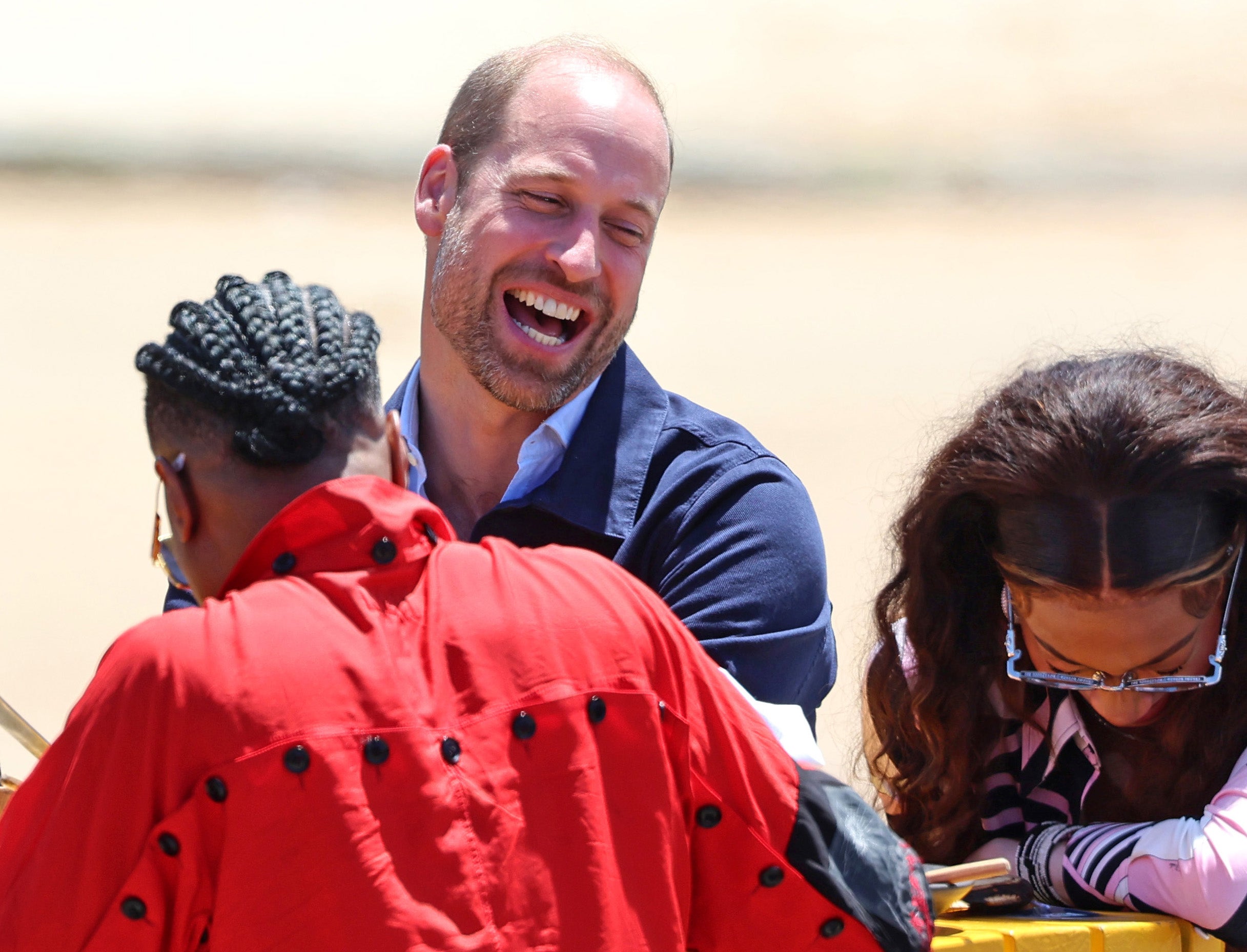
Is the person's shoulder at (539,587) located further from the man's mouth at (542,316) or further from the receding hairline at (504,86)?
the receding hairline at (504,86)

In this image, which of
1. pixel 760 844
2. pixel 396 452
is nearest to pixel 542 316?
pixel 396 452

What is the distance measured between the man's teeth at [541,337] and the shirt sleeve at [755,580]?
0.38 m

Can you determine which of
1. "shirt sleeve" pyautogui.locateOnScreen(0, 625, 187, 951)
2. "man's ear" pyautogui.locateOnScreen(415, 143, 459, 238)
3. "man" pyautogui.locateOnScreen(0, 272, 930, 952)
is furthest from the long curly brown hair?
"shirt sleeve" pyautogui.locateOnScreen(0, 625, 187, 951)

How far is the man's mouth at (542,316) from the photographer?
2.67 metres

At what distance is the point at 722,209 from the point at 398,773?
1432 cm

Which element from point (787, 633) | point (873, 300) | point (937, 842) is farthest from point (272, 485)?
point (873, 300)

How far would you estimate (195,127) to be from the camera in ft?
55.0

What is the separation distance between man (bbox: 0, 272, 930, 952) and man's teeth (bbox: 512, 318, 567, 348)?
0.89m

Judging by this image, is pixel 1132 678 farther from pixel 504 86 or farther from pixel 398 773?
pixel 504 86

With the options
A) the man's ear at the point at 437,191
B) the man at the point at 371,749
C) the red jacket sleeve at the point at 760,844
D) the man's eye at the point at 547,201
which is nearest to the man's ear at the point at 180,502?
the man at the point at 371,749

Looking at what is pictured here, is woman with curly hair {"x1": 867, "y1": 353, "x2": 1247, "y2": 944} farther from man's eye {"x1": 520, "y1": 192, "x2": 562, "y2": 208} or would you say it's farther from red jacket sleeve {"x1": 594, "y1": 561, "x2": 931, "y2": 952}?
man's eye {"x1": 520, "y1": 192, "x2": 562, "y2": 208}

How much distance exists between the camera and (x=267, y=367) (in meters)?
1.66

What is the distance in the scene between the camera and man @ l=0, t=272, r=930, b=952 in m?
1.45

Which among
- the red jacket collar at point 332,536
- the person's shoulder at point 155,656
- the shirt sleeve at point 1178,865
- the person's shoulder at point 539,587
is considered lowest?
the shirt sleeve at point 1178,865
